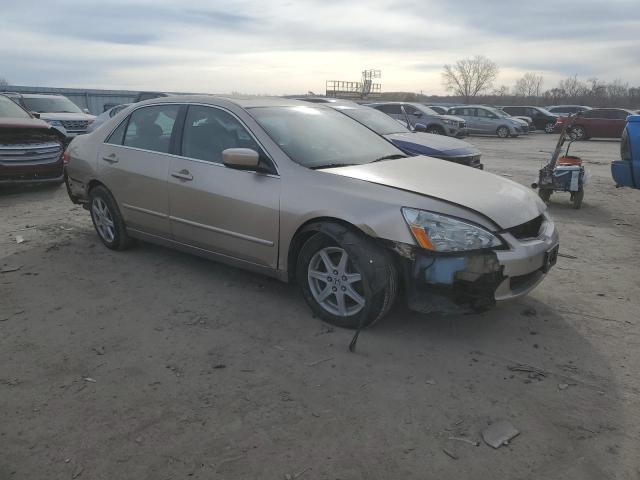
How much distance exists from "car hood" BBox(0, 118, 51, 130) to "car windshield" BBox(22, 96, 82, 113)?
496 centimetres

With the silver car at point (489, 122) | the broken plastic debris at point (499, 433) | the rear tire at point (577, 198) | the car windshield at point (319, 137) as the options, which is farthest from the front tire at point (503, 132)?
the broken plastic debris at point (499, 433)

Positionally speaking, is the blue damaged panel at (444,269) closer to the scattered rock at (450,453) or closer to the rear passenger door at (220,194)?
the scattered rock at (450,453)

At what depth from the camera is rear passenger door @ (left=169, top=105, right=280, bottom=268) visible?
155 inches

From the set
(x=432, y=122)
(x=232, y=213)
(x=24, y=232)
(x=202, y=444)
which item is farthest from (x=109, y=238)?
(x=432, y=122)

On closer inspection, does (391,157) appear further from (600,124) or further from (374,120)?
(600,124)

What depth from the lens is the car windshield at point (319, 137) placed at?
13.2 feet

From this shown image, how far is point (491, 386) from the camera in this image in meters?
2.99

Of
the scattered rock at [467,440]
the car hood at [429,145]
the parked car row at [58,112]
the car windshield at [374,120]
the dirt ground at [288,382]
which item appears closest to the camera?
the dirt ground at [288,382]

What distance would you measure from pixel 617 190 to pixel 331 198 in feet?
27.9

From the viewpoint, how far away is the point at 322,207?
3.60 metres

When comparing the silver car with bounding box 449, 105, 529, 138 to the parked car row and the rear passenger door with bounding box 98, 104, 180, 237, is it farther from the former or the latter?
the rear passenger door with bounding box 98, 104, 180, 237

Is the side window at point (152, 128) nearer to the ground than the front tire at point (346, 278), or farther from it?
farther from it

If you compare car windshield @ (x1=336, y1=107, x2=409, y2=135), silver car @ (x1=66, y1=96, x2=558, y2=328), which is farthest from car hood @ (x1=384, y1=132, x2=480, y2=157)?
silver car @ (x1=66, y1=96, x2=558, y2=328)

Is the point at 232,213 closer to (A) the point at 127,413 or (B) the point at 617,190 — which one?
(A) the point at 127,413
